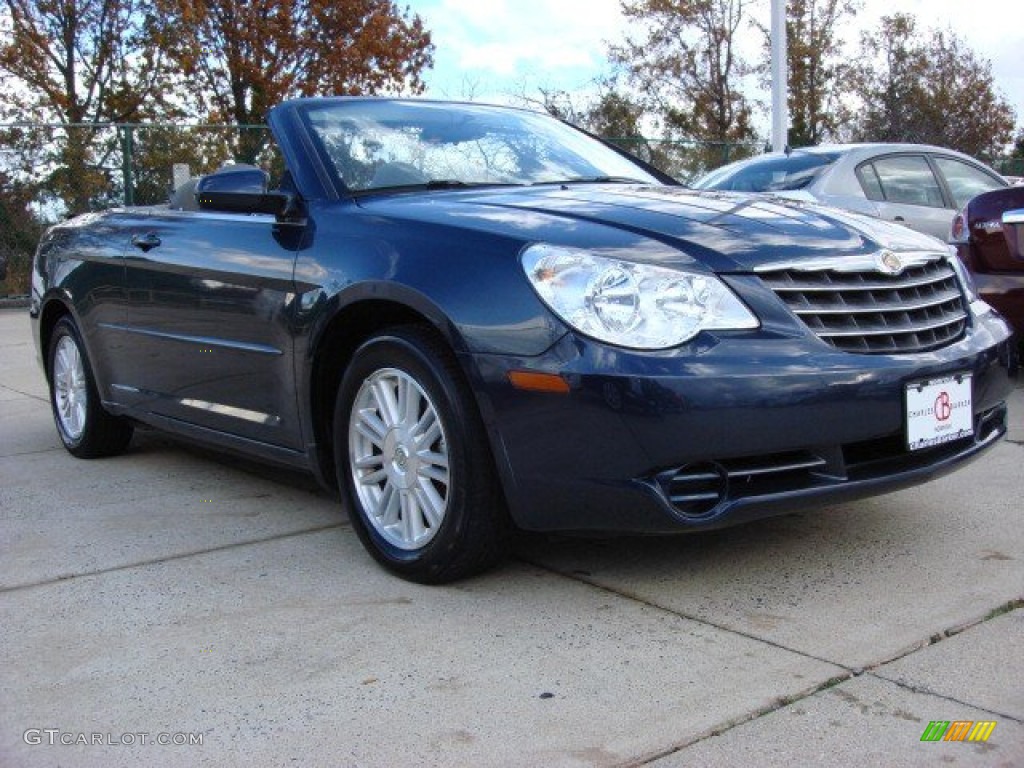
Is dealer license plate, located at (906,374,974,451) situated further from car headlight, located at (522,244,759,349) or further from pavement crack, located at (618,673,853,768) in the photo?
pavement crack, located at (618,673,853,768)

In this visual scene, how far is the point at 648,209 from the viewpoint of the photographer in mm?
3734

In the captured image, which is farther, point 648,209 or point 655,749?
point 648,209

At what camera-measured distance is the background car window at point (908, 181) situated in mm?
9047

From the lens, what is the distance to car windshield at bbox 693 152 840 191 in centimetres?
877

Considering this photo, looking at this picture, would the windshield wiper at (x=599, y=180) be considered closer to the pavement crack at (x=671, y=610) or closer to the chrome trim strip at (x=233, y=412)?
the chrome trim strip at (x=233, y=412)

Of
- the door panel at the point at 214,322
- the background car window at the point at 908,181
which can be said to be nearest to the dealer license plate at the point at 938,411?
the door panel at the point at 214,322

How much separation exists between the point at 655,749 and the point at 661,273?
4.24 ft

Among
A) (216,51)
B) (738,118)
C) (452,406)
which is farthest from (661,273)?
(738,118)

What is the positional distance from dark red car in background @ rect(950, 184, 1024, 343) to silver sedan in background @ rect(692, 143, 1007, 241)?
1.71 metres

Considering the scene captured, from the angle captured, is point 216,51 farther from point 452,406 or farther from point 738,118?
point 452,406

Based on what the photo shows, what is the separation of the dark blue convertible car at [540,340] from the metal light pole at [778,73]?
11.8m

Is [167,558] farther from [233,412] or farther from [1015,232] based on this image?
[1015,232]

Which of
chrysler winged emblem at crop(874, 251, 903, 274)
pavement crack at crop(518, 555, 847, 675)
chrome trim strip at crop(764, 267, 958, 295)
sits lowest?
pavement crack at crop(518, 555, 847, 675)

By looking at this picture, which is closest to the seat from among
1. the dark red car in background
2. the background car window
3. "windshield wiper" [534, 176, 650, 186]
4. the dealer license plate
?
"windshield wiper" [534, 176, 650, 186]
